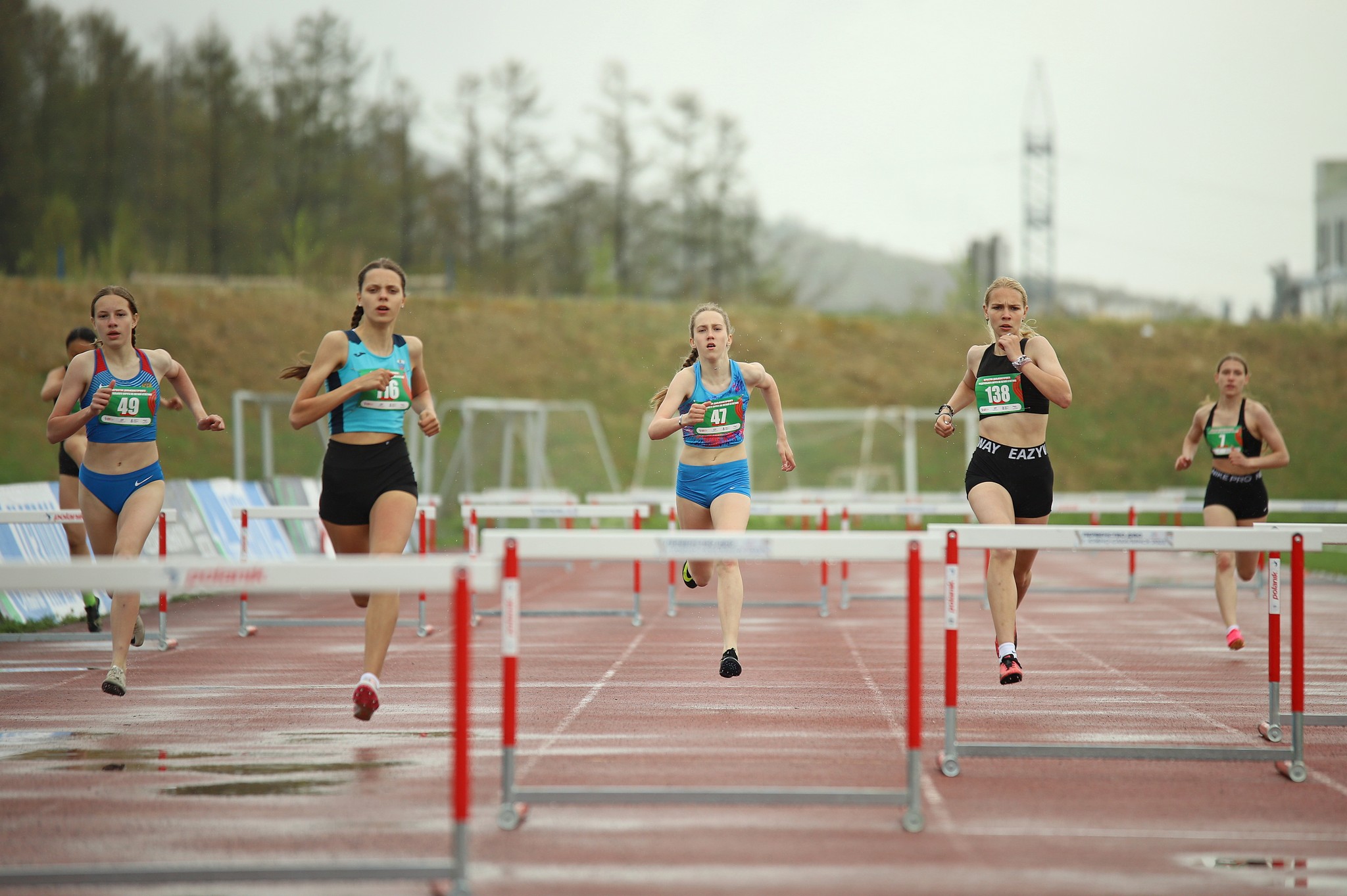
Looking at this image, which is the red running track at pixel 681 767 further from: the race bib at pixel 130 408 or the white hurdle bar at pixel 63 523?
the race bib at pixel 130 408

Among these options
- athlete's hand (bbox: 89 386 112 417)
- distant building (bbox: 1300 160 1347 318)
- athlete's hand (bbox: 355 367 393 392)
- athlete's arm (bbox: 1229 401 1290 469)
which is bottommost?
athlete's arm (bbox: 1229 401 1290 469)

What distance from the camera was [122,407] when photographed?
7.32 metres

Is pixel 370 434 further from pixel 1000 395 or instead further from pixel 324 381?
pixel 1000 395

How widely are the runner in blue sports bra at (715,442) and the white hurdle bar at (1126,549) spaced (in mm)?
1886

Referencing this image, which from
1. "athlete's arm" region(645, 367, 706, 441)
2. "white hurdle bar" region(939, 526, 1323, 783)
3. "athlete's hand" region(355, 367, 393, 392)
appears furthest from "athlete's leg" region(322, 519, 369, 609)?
"white hurdle bar" region(939, 526, 1323, 783)

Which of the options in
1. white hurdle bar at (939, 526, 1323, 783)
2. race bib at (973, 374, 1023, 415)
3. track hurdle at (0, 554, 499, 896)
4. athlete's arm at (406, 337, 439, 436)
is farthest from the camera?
race bib at (973, 374, 1023, 415)

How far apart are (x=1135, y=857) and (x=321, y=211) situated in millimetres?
49891

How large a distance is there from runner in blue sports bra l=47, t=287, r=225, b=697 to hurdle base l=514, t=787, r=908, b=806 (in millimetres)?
3527

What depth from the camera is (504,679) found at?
4.24 meters

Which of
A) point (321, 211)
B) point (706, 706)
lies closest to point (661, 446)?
point (321, 211)

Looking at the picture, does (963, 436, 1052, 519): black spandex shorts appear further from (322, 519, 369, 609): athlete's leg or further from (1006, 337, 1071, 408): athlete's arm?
(322, 519, 369, 609): athlete's leg

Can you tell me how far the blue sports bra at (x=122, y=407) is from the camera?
7254 millimetres

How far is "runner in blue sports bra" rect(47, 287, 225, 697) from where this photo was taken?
7.06 meters

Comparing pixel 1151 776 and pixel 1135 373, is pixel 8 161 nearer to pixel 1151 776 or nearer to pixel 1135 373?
pixel 1135 373
